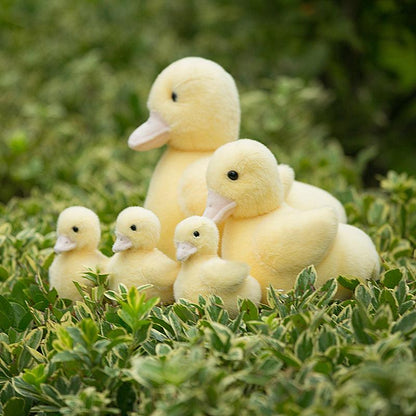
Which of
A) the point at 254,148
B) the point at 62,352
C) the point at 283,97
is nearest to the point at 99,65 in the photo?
the point at 283,97

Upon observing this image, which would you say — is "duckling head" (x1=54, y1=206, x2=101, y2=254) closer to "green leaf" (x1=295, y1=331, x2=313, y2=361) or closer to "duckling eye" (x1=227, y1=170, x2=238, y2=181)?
"duckling eye" (x1=227, y1=170, x2=238, y2=181)

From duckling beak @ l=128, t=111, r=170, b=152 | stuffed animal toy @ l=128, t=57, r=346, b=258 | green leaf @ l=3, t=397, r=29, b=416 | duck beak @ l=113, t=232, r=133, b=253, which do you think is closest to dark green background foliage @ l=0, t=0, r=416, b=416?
green leaf @ l=3, t=397, r=29, b=416

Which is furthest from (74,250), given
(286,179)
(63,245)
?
(286,179)

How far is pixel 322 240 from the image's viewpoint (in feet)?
6.93

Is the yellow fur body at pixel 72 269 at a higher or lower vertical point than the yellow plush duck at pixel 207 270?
lower

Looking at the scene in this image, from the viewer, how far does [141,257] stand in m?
2.23

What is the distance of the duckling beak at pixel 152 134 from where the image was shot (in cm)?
250

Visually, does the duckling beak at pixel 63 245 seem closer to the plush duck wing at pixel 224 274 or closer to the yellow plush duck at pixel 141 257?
the yellow plush duck at pixel 141 257

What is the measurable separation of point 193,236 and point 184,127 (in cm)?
54

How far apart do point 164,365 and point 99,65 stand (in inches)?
180

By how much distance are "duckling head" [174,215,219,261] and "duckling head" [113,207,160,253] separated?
13cm

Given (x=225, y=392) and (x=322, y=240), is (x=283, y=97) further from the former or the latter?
(x=225, y=392)

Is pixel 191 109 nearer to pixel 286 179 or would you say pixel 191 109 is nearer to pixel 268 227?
pixel 286 179

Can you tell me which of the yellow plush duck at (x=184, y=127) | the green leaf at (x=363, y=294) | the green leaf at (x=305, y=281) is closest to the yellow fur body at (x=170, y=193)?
the yellow plush duck at (x=184, y=127)
